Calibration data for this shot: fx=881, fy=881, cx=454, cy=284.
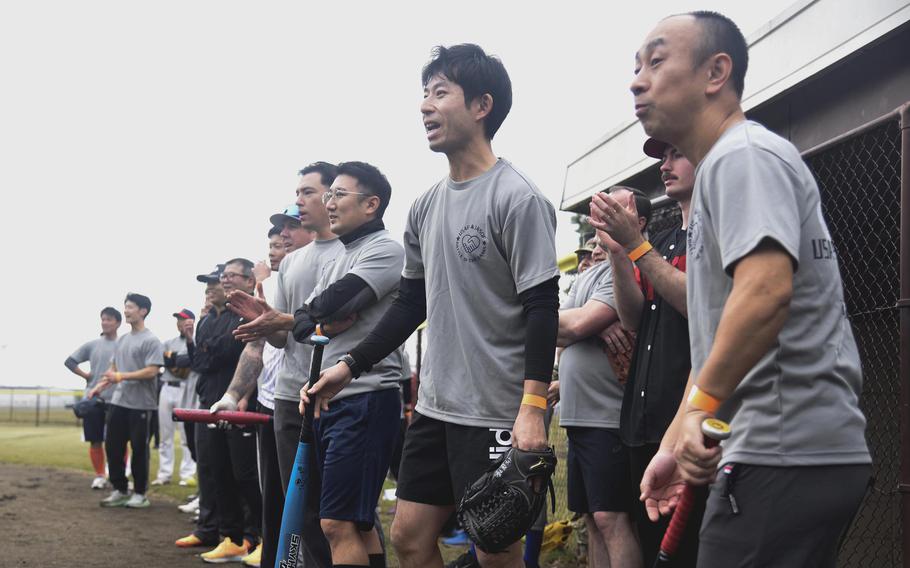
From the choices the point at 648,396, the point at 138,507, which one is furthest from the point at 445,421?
the point at 138,507

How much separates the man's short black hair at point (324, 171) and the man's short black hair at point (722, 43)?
3.40 metres

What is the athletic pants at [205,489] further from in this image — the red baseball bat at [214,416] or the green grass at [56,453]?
the green grass at [56,453]

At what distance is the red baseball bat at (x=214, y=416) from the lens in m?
4.68

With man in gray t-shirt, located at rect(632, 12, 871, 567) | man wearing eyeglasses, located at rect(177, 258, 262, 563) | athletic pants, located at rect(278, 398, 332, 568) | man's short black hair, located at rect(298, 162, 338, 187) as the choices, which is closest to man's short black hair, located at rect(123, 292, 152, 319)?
man wearing eyeglasses, located at rect(177, 258, 262, 563)

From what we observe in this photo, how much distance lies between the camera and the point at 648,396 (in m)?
3.58

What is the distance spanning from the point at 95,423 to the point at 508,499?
1049 centimetres

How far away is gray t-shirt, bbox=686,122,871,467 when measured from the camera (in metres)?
2.05

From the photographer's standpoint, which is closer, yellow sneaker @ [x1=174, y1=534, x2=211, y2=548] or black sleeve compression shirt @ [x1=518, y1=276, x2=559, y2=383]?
black sleeve compression shirt @ [x1=518, y1=276, x2=559, y2=383]

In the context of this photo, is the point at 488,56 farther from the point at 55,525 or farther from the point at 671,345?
the point at 55,525

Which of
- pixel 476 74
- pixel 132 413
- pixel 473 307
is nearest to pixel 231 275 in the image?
pixel 132 413

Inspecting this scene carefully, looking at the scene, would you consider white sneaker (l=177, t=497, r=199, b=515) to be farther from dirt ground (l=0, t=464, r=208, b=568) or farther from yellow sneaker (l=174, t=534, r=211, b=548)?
yellow sneaker (l=174, t=534, r=211, b=548)

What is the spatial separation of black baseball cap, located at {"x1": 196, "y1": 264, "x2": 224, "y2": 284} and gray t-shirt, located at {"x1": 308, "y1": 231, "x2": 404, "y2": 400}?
11.9 feet

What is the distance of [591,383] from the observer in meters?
4.51

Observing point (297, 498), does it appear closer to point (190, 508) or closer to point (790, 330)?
point (790, 330)
